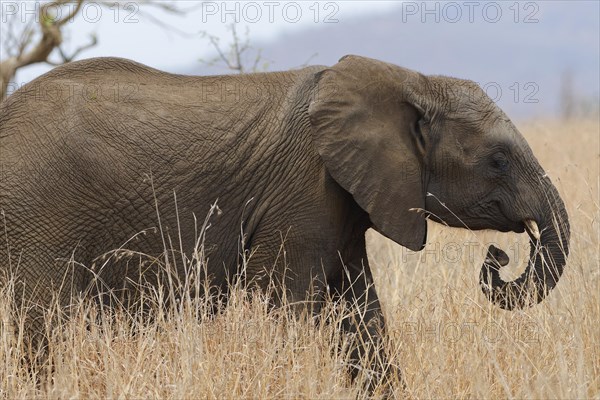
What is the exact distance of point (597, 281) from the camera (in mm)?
5688

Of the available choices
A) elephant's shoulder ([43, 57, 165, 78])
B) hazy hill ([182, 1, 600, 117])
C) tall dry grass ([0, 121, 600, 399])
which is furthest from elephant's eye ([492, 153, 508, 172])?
hazy hill ([182, 1, 600, 117])

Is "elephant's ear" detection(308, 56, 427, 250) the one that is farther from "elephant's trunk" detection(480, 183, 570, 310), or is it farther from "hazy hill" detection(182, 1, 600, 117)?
"hazy hill" detection(182, 1, 600, 117)

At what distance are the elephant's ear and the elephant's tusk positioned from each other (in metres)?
0.46

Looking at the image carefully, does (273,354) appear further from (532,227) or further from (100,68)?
(100,68)

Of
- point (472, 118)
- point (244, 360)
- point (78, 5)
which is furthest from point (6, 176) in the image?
point (78, 5)

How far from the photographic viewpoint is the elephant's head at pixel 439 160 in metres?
5.29

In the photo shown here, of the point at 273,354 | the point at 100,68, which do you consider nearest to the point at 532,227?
the point at 273,354

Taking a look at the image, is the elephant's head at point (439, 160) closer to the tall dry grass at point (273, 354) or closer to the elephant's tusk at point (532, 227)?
the elephant's tusk at point (532, 227)

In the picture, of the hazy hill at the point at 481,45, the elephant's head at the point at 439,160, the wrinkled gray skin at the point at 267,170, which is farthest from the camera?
the hazy hill at the point at 481,45

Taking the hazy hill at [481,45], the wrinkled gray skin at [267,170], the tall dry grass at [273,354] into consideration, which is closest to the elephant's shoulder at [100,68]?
the wrinkled gray skin at [267,170]

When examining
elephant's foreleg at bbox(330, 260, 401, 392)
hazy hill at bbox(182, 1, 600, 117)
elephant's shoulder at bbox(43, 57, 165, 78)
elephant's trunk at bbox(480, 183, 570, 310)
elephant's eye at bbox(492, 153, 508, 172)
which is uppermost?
elephant's shoulder at bbox(43, 57, 165, 78)

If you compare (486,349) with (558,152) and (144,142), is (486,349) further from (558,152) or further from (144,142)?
(558,152)

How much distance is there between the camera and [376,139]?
5.29 meters

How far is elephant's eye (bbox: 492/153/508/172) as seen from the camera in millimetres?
5375
